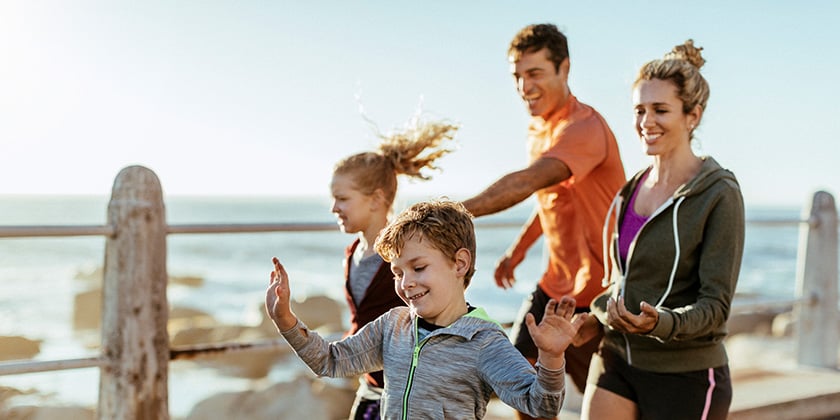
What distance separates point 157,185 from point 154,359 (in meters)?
0.62

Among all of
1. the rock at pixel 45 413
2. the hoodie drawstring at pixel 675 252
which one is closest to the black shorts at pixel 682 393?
the hoodie drawstring at pixel 675 252

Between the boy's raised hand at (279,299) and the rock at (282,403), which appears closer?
the boy's raised hand at (279,299)

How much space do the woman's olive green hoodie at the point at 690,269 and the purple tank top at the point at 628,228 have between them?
0.15ft

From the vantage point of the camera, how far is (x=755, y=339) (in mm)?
19438

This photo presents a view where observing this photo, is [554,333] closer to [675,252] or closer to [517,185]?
[675,252]

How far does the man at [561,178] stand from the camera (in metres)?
3.01

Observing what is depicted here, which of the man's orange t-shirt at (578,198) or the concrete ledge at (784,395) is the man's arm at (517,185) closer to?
the man's orange t-shirt at (578,198)

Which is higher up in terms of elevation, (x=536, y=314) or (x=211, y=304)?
(x=536, y=314)

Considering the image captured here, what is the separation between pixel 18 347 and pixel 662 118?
66.1 feet

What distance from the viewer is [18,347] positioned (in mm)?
20125

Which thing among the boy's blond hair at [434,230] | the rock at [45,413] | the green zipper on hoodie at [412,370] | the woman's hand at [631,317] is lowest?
the rock at [45,413]

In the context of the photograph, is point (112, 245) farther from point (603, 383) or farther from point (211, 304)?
point (211, 304)

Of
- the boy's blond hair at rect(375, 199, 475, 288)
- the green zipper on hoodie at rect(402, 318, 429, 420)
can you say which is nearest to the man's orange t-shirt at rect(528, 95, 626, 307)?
the boy's blond hair at rect(375, 199, 475, 288)

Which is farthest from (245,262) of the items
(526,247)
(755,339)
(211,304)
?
(526,247)
